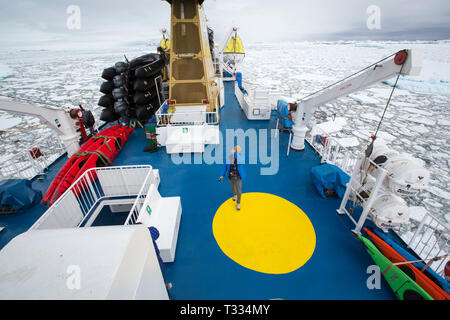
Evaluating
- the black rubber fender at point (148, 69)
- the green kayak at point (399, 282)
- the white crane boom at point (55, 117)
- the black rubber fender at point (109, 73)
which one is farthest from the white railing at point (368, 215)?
the black rubber fender at point (109, 73)

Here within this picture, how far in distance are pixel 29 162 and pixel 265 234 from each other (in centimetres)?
914

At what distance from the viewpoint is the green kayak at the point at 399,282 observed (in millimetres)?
2816

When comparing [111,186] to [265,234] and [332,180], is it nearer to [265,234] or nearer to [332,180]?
[265,234]

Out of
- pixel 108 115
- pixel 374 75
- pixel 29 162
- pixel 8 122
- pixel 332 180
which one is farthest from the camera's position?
pixel 8 122

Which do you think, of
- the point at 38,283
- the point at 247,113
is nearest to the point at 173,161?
the point at 247,113

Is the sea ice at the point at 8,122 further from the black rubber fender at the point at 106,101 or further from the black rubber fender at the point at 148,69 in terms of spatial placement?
the black rubber fender at the point at 148,69

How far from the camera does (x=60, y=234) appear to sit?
70.1 inches

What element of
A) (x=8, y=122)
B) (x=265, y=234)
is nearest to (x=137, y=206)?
(x=265, y=234)

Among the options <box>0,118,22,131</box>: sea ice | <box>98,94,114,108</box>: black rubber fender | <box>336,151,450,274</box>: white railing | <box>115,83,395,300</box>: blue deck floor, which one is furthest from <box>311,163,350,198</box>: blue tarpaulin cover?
<box>0,118,22,131</box>: sea ice

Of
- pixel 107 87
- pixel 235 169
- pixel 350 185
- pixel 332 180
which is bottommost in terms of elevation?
pixel 332 180

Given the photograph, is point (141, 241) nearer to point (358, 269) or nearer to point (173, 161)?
point (358, 269)

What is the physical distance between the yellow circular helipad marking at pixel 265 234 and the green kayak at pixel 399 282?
1050 millimetres

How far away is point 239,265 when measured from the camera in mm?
3684
